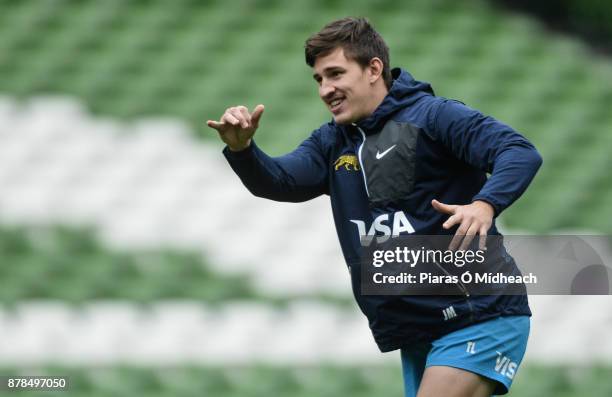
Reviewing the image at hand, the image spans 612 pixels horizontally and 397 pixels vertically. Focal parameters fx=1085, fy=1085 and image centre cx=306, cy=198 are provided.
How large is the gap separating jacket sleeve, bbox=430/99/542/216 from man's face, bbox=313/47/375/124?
0.22m

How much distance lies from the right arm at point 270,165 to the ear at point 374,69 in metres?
0.29

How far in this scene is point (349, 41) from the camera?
120 inches

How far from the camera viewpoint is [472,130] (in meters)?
2.86

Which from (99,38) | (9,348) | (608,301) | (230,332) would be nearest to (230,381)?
(230,332)

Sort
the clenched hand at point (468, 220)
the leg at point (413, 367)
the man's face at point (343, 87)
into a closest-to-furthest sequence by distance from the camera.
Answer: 1. the clenched hand at point (468, 220)
2. the man's face at point (343, 87)
3. the leg at point (413, 367)

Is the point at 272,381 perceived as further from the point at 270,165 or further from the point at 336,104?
the point at 336,104

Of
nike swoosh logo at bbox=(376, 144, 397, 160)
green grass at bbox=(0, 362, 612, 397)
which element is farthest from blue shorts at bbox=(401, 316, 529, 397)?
green grass at bbox=(0, 362, 612, 397)

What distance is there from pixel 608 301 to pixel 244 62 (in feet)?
11.2

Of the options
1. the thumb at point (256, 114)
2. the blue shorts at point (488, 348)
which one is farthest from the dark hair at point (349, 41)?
the blue shorts at point (488, 348)

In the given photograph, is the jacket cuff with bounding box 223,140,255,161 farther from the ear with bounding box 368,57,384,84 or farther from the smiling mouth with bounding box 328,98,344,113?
the ear with bounding box 368,57,384,84

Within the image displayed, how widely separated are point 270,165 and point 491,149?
0.68m

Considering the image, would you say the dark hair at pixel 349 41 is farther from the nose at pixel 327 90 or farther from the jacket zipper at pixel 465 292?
the jacket zipper at pixel 465 292

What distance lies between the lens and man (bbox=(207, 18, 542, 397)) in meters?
2.94

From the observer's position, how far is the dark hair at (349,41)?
120 inches
